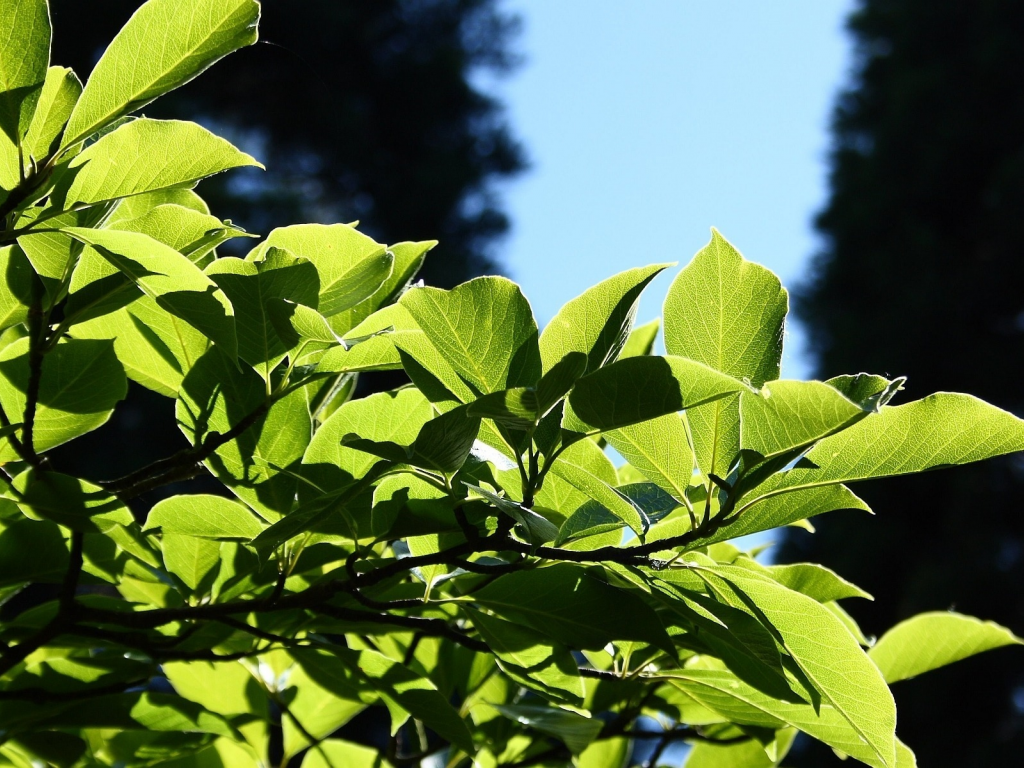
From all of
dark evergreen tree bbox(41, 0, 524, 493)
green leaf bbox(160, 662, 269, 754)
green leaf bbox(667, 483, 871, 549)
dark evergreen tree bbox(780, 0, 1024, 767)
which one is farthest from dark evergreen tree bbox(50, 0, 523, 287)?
green leaf bbox(667, 483, 871, 549)

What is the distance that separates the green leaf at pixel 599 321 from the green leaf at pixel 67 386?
238mm

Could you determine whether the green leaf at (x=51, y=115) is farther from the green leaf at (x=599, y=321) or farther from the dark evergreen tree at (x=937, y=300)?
the dark evergreen tree at (x=937, y=300)

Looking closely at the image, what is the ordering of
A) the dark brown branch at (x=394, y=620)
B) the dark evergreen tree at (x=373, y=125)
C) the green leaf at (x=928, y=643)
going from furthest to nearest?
the dark evergreen tree at (x=373, y=125), the green leaf at (x=928, y=643), the dark brown branch at (x=394, y=620)

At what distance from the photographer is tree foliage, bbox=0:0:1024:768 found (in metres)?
0.37

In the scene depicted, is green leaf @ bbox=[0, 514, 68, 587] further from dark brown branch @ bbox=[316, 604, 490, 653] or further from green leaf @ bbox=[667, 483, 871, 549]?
green leaf @ bbox=[667, 483, 871, 549]

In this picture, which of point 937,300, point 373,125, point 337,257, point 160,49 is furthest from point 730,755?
point 373,125

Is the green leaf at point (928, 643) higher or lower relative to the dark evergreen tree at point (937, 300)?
lower

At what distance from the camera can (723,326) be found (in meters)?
0.40

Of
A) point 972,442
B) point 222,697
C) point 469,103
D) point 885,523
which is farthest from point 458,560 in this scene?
point 469,103

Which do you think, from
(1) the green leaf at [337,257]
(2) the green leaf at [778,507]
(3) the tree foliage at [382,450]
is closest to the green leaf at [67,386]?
(3) the tree foliage at [382,450]

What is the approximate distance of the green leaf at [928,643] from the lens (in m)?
0.65

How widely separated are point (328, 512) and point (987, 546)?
8.76 metres

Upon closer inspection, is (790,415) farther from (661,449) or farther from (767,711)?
(767,711)

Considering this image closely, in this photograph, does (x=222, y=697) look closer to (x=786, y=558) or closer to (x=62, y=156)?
(x=62, y=156)
